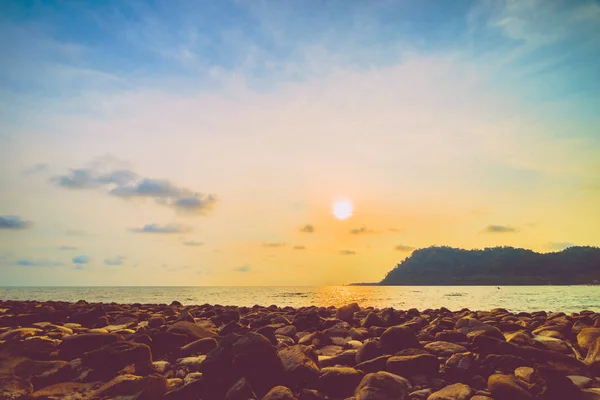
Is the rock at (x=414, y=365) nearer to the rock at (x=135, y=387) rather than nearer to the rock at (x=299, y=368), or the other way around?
the rock at (x=299, y=368)

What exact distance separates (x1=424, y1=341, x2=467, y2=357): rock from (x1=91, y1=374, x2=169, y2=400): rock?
5232 millimetres

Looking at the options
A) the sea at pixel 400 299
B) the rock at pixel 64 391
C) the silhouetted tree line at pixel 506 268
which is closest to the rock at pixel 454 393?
the rock at pixel 64 391

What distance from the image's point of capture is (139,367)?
7.38m

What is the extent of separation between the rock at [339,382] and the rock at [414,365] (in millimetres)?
680

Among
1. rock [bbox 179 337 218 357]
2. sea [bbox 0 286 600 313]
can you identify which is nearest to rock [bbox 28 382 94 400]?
rock [bbox 179 337 218 357]

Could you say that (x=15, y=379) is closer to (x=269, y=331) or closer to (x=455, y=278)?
(x=269, y=331)

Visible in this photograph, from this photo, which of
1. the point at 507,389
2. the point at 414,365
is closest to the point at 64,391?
the point at 414,365

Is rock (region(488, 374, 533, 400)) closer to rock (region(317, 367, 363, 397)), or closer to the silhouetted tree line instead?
rock (region(317, 367, 363, 397))

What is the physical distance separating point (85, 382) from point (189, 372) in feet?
5.74

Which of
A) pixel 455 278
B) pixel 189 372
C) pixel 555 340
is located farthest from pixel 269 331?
pixel 455 278

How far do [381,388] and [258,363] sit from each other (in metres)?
1.96

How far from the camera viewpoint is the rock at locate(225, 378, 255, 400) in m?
5.75

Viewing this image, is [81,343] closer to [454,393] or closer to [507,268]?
[454,393]

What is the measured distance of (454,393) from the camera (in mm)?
5754
